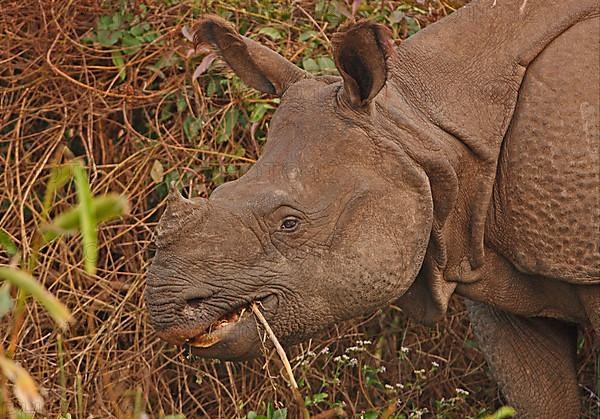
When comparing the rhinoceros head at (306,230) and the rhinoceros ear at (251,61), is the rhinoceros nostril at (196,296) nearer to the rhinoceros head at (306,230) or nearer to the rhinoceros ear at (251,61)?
the rhinoceros head at (306,230)

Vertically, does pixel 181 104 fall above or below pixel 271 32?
below

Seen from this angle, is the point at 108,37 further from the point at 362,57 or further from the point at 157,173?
the point at 362,57

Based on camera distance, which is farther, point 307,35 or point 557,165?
point 307,35

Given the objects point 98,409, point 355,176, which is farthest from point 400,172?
point 98,409

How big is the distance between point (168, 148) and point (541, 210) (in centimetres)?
229

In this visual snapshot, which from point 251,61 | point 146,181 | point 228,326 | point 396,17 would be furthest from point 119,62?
point 228,326

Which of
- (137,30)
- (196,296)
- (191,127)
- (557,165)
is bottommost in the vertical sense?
(191,127)

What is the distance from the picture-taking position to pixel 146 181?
18.5ft

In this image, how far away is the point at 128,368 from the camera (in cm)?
524

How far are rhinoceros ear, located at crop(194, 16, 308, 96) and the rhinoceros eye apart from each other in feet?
1.82

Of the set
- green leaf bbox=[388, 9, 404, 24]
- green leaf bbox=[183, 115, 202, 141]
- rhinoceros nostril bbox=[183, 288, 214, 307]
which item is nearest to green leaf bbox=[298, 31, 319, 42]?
green leaf bbox=[388, 9, 404, 24]

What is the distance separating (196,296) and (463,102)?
1.06 m

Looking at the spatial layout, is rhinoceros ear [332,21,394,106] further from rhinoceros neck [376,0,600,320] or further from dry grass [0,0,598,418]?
dry grass [0,0,598,418]

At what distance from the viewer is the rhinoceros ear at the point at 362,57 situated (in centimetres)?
344
